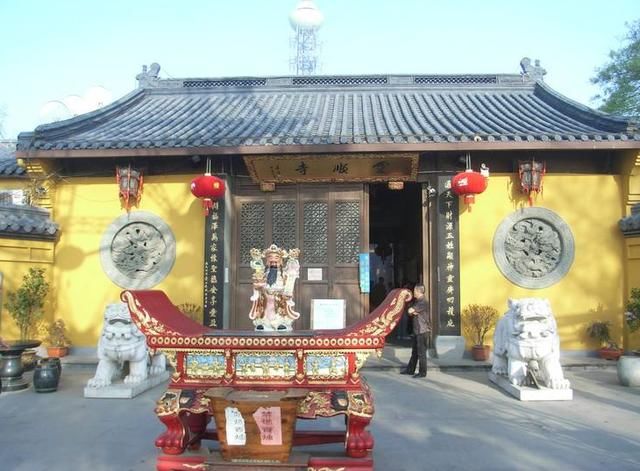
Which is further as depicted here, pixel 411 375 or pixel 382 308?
pixel 411 375

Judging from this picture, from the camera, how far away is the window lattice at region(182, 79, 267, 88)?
12547 millimetres

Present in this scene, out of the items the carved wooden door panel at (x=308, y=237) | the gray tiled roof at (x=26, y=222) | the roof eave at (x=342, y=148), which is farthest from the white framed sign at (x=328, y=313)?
the gray tiled roof at (x=26, y=222)

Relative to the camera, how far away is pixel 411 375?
25.5 ft

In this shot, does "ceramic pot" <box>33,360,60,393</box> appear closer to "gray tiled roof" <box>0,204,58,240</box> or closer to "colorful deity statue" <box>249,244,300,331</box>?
"gray tiled roof" <box>0,204,58,240</box>

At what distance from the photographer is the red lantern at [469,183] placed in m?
8.27

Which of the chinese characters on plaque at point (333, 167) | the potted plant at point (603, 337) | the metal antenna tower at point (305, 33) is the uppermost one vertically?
the metal antenna tower at point (305, 33)

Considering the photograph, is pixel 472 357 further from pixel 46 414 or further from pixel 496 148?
pixel 46 414

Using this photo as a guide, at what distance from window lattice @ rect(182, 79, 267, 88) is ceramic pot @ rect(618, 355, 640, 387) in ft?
31.9

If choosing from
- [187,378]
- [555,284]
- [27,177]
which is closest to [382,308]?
[187,378]

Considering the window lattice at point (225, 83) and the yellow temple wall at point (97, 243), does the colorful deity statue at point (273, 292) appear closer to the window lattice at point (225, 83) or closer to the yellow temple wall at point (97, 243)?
the yellow temple wall at point (97, 243)

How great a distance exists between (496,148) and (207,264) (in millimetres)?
5300

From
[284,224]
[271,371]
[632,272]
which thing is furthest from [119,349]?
[632,272]

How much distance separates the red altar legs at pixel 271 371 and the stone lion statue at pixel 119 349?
293cm

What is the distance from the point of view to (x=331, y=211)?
9.24m
